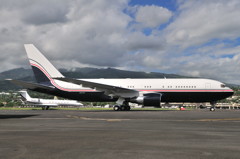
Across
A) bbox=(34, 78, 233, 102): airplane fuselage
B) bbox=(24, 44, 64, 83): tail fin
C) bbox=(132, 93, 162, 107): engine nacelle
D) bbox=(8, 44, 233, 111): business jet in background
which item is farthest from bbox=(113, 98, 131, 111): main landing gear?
bbox=(24, 44, 64, 83): tail fin

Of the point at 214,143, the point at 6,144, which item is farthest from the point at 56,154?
the point at 214,143

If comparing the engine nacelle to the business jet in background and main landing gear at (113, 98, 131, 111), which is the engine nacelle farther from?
main landing gear at (113, 98, 131, 111)

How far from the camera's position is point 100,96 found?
108 ft

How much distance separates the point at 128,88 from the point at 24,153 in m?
26.7

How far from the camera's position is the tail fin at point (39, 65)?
34250 mm

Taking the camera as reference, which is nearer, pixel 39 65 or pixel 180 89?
pixel 180 89

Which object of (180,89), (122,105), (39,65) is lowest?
(122,105)

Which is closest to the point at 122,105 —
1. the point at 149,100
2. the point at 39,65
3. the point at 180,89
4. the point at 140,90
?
the point at 140,90

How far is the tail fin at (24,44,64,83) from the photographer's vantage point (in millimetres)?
34250

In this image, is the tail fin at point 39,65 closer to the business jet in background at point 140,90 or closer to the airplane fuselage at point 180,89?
the business jet in background at point 140,90

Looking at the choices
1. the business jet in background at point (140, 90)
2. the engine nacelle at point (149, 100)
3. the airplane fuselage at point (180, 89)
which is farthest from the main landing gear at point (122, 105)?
the engine nacelle at point (149, 100)

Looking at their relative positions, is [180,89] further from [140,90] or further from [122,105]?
[122,105]

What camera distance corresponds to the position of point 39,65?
34.3m

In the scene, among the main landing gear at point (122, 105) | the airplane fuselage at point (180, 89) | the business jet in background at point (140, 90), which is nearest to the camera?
the business jet in background at point (140, 90)
